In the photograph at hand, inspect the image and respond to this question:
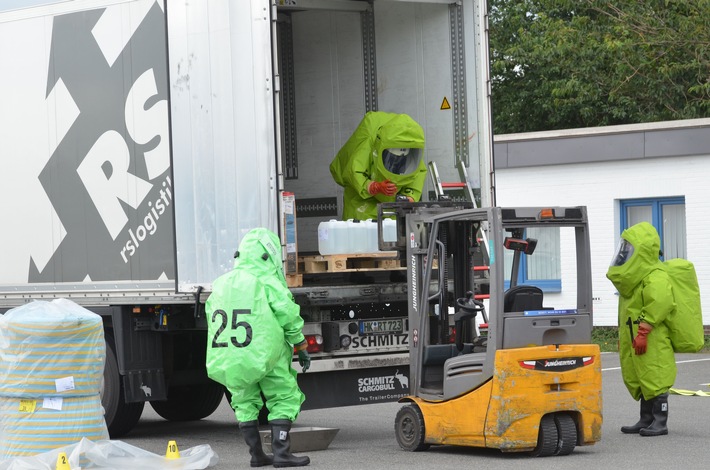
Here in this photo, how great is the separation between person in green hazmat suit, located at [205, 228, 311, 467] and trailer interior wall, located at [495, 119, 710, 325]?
12488 millimetres

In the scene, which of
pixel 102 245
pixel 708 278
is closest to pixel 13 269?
pixel 102 245

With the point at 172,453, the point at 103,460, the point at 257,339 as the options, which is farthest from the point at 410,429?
the point at 103,460

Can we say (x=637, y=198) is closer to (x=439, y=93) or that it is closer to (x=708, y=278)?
(x=708, y=278)

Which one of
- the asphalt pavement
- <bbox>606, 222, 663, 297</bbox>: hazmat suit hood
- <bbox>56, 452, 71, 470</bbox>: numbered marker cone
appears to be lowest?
the asphalt pavement

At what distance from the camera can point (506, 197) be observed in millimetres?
22844

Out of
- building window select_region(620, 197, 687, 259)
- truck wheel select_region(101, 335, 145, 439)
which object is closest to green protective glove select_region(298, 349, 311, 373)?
truck wheel select_region(101, 335, 145, 439)

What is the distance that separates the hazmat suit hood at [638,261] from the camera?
10664 millimetres

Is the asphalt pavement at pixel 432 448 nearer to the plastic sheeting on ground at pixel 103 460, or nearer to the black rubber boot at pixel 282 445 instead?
the black rubber boot at pixel 282 445

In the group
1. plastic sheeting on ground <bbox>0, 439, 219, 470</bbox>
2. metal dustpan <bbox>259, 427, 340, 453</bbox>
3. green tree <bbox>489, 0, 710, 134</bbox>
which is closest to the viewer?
plastic sheeting on ground <bbox>0, 439, 219, 470</bbox>

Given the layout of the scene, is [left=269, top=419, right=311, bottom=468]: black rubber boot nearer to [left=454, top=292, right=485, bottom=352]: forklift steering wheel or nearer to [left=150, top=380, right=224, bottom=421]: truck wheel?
[left=454, top=292, right=485, bottom=352]: forklift steering wheel

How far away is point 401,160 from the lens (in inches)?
450

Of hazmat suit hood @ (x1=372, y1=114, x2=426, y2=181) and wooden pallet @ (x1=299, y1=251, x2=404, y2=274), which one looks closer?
wooden pallet @ (x1=299, y1=251, x2=404, y2=274)

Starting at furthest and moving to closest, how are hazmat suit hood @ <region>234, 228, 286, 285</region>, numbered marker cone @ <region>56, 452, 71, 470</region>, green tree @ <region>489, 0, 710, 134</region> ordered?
1. green tree @ <region>489, 0, 710, 134</region>
2. hazmat suit hood @ <region>234, 228, 286, 285</region>
3. numbered marker cone @ <region>56, 452, 71, 470</region>

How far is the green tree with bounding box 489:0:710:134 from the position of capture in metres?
26.0
